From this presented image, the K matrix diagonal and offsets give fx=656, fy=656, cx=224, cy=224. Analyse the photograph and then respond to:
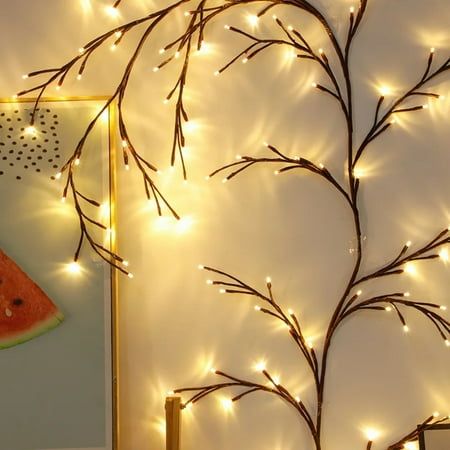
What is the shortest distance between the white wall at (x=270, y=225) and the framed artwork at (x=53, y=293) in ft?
0.21

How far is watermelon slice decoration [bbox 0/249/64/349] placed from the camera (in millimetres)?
1466

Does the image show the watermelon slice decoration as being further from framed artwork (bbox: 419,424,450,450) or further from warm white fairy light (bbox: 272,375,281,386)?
framed artwork (bbox: 419,424,450,450)

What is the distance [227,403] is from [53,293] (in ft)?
1.54

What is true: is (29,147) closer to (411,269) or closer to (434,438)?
(411,269)

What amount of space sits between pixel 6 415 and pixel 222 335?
0.51 meters

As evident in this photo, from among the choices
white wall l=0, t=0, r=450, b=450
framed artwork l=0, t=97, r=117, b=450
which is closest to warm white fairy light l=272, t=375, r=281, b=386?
white wall l=0, t=0, r=450, b=450

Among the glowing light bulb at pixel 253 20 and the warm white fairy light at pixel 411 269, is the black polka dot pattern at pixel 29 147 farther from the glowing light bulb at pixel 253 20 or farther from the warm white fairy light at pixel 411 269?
the warm white fairy light at pixel 411 269

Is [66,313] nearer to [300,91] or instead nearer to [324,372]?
[324,372]

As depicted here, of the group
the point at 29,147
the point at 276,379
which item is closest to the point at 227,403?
the point at 276,379

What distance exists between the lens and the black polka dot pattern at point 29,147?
148 cm

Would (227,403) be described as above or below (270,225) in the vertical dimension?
below

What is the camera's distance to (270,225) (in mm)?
1521

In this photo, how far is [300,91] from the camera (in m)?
1.53

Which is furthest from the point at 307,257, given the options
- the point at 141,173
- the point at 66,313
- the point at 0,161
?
the point at 0,161
